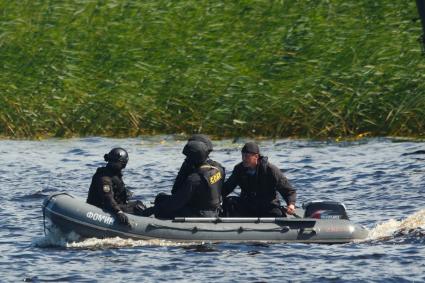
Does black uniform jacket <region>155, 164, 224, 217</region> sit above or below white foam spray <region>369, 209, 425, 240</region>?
above

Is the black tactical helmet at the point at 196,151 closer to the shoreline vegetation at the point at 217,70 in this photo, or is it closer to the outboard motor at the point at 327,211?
the outboard motor at the point at 327,211

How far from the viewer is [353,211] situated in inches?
848

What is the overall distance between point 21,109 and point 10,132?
51 centimetres

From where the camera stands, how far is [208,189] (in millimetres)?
18844

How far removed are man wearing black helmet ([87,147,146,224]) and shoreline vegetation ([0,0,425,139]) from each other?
843 centimetres

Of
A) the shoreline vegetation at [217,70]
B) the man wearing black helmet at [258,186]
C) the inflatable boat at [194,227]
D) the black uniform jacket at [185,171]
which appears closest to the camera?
the inflatable boat at [194,227]

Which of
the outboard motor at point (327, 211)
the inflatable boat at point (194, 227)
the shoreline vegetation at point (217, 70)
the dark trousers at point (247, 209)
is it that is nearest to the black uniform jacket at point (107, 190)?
the inflatable boat at point (194, 227)

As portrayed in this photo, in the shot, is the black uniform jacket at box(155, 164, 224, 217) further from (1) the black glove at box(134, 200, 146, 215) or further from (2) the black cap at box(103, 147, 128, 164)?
(2) the black cap at box(103, 147, 128, 164)

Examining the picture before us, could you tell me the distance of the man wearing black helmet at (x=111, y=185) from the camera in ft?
61.7

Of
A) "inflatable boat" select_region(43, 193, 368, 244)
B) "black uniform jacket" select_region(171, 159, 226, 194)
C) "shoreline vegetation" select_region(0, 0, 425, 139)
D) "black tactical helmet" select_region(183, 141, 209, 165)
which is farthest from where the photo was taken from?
"shoreline vegetation" select_region(0, 0, 425, 139)

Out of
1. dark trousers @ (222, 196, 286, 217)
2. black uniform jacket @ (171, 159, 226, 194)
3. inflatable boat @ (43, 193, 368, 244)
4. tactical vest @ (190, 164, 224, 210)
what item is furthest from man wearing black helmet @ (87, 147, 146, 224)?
dark trousers @ (222, 196, 286, 217)

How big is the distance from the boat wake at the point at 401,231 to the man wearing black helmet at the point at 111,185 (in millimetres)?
3422

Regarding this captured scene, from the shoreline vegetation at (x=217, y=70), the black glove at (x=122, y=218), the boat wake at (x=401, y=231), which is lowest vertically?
the boat wake at (x=401, y=231)

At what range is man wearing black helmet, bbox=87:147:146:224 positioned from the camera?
18812 mm
